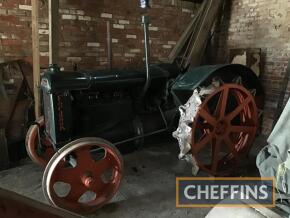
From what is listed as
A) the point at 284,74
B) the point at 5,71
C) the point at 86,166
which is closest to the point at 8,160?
the point at 5,71

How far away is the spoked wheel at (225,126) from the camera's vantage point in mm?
2604

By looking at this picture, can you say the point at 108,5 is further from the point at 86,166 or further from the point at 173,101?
the point at 86,166

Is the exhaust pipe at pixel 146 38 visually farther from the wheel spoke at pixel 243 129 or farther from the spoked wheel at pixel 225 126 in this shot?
the wheel spoke at pixel 243 129

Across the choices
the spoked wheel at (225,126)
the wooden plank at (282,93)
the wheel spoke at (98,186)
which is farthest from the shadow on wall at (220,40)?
the wheel spoke at (98,186)

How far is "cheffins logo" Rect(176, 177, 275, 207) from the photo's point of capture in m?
2.18

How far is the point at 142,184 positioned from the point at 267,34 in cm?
264

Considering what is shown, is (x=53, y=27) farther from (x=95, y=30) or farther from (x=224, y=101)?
(x=224, y=101)

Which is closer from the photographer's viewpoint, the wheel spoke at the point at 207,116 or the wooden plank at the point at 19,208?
the wooden plank at the point at 19,208

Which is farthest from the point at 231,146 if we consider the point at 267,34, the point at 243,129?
the point at 267,34

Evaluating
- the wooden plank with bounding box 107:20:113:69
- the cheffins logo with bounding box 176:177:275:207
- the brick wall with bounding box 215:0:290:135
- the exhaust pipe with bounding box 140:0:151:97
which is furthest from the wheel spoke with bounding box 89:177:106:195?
the brick wall with bounding box 215:0:290:135

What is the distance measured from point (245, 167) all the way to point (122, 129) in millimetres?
1372

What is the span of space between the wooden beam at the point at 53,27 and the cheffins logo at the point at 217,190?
6.34 ft

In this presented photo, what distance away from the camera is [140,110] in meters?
2.93

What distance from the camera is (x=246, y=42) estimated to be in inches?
166
